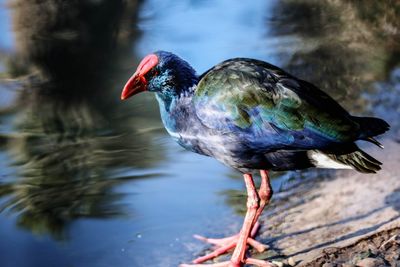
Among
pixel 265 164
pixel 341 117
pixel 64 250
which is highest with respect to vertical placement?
pixel 341 117

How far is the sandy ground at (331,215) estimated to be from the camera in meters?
4.59

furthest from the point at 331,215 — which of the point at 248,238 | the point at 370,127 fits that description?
the point at 370,127

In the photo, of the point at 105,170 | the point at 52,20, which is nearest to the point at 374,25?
the point at 52,20

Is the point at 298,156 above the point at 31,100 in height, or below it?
above

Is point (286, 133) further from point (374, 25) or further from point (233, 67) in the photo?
point (374, 25)

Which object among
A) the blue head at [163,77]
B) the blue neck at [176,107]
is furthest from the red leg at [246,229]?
the blue head at [163,77]

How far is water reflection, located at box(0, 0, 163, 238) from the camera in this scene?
18.1 feet

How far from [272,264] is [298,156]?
2.24 ft

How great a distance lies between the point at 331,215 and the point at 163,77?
1.49 metres

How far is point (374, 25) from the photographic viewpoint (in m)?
9.18

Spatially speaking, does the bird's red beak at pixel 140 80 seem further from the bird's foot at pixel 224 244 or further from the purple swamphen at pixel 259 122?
the bird's foot at pixel 224 244

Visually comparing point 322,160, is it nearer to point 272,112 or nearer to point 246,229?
point 272,112

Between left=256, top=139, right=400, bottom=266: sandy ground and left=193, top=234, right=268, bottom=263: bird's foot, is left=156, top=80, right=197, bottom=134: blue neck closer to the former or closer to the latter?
left=193, top=234, right=268, bottom=263: bird's foot

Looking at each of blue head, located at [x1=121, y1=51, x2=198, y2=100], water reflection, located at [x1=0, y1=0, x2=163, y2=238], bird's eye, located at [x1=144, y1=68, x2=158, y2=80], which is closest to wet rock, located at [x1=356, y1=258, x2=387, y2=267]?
blue head, located at [x1=121, y1=51, x2=198, y2=100]
